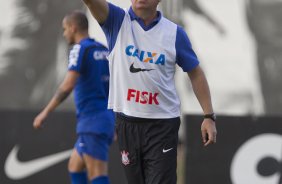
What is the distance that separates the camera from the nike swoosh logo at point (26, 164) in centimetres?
845

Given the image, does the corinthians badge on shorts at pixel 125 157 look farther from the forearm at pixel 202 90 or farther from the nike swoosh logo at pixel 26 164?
the nike swoosh logo at pixel 26 164

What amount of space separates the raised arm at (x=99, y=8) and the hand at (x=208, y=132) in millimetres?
1032

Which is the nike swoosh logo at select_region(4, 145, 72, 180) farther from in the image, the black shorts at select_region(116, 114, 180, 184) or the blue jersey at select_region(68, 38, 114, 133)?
the black shorts at select_region(116, 114, 180, 184)

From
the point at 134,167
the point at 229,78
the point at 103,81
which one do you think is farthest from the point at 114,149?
the point at 229,78

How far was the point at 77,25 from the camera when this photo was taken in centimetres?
770

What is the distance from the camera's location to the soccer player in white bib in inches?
209

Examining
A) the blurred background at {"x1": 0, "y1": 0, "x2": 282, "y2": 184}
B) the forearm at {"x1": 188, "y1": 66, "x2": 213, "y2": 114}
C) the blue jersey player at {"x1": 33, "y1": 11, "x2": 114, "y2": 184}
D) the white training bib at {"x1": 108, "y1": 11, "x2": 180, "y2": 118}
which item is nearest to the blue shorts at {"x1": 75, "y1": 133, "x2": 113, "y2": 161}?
the blue jersey player at {"x1": 33, "y1": 11, "x2": 114, "y2": 184}

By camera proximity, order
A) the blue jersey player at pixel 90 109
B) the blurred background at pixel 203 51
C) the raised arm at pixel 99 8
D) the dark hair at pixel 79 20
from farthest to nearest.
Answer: the blurred background at pixel 203 51 → the dark hair at pixel 79 20 → the blue jersey player at pixel 90 109 → the raised arm at pixel 99 8

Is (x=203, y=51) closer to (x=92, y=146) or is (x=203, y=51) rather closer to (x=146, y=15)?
(x=92, y=146)

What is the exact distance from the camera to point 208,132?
17.7ft

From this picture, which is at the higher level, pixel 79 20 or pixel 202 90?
A: pixel 79 20

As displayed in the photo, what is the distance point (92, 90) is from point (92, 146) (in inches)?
21.6

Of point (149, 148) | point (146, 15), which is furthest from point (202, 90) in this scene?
point (146, 15)

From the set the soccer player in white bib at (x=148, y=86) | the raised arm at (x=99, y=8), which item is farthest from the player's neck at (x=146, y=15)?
the raised arm at (x=99, y=8)
